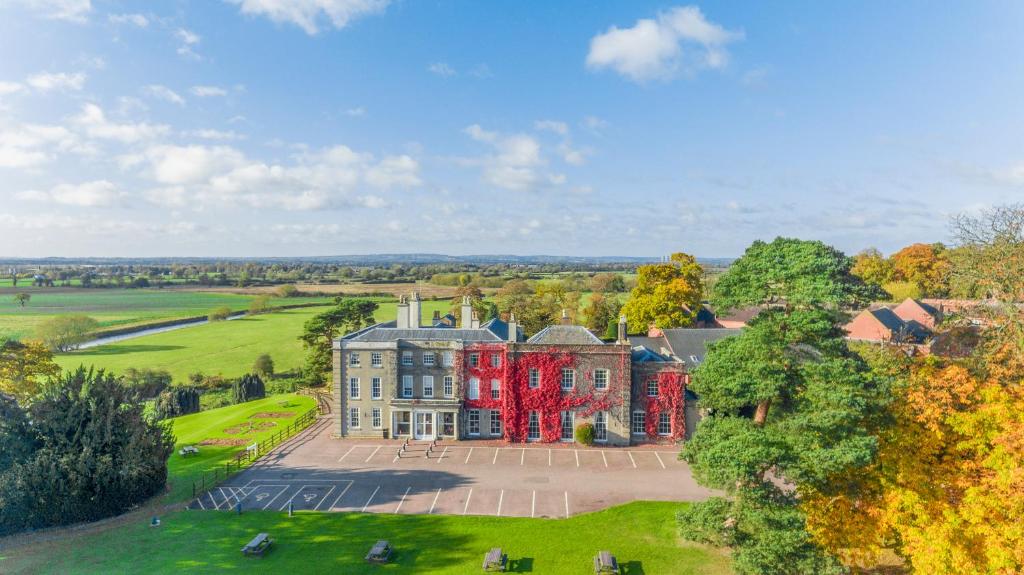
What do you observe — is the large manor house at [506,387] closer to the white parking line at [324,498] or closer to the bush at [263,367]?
the white parking line at [324,498]

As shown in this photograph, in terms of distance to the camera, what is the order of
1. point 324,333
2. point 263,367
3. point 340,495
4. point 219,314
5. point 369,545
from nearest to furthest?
point 369,545
point 340,495
point 324,333
point 263,367
point 219,314

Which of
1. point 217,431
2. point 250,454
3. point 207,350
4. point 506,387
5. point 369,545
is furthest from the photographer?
point 207,350

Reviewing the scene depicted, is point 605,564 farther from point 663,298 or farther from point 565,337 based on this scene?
point 663,298

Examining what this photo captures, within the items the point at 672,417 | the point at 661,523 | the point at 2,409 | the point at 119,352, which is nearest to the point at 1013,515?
the point at 661,523

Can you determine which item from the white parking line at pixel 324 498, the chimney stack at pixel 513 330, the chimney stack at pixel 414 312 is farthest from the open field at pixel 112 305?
the chimney stack at pixel 513 330

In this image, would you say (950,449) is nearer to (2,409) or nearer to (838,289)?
(838,289)

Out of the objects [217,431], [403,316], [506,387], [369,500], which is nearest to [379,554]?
[369,500]

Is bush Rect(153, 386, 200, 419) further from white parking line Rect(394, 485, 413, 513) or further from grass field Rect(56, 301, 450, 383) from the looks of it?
white parking line Rect(394, 485, 413, 513)
